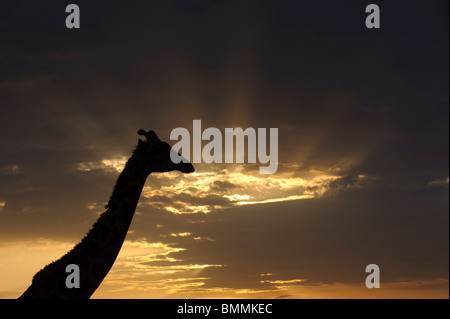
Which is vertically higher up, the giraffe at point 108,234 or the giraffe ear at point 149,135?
the giraffe ear at point 149,135

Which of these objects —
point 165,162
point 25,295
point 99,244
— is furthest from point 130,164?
point 25,295

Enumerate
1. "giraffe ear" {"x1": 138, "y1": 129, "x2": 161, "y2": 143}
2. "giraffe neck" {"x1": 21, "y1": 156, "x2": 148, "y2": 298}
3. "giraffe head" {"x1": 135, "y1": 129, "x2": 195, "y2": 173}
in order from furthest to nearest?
"giraffe ear" {"x1": 138, "y1": 129, "x2": 161, "y2": 143}
"giraffe head" {"x1": 135, "y1": 129, "x2": 195, "y2": 173}
"giraffe neck" {"x1": 21, "y1": 156, "x2": 148, "y2": 298}

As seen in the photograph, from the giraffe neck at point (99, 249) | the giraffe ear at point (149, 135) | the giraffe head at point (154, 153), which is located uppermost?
the giraffe ear at point (149, 135)

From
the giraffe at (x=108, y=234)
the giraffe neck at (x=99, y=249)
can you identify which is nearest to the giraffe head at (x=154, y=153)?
the giraffe at (x=108, y=234)

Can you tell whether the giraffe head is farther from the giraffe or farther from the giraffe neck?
the giraffe neck

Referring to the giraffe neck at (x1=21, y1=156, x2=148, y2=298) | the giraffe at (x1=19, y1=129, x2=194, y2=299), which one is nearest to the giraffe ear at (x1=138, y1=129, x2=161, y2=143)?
the giraffe at (x1=19, y1=129, x2=194, y2=299)

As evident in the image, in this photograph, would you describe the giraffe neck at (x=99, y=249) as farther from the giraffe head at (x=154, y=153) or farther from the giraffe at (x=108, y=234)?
the giraffe head at (x=154, y=153)

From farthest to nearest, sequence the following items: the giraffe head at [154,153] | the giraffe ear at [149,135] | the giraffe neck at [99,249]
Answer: the giraffe ear at [149,135]
the giraffe head at [154,153]
the giraffe neck at [99,249]

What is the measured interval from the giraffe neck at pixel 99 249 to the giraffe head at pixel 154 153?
45 centimetres

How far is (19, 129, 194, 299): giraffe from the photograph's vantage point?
2403 cm

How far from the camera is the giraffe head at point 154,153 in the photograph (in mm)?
25812
